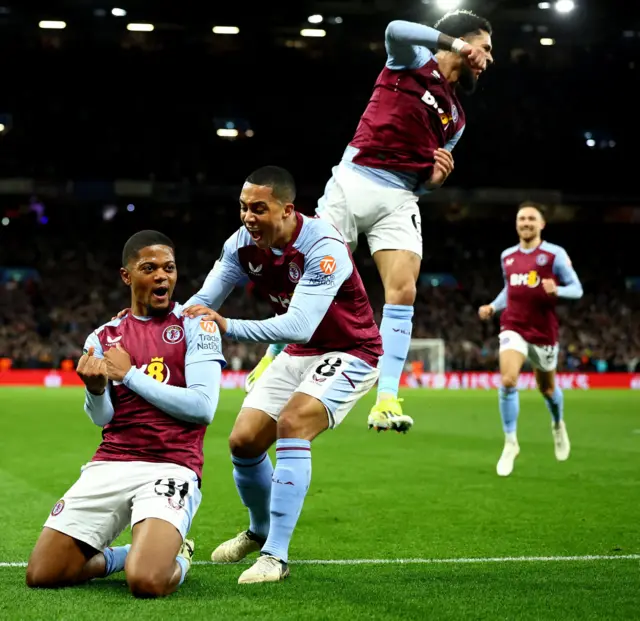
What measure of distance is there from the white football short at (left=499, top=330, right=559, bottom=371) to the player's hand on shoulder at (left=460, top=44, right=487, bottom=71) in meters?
4.95

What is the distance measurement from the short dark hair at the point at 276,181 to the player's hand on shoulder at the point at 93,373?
3.91ft

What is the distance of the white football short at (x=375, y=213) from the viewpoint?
20.0 ft

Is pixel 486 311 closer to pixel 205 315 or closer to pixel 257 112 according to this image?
pixel 205 315

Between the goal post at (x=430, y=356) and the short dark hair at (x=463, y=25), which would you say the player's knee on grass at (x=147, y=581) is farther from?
the goal post at (x=430, y=356)

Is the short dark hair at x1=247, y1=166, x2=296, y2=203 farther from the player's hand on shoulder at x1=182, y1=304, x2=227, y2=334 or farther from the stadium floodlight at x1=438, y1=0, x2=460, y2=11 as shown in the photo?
the stadium floodlight at x1=438, y1=0, x2=460, y2=11

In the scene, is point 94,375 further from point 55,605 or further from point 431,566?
point 431,566

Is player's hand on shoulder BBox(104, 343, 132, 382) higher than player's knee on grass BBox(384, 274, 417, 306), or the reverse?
player's knee on grass BBox(384, 274, 417, 306)

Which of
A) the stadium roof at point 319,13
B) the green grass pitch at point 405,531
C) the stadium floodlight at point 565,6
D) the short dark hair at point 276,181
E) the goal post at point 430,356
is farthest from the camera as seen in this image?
the goal post at point 430,356

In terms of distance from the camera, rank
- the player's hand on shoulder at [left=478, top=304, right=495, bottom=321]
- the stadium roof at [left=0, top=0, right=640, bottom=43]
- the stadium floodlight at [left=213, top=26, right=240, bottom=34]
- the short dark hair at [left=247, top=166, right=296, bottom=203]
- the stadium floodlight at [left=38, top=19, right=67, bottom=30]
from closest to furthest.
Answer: the short dark hair at [left=247, top=166, right=296, bottom=203]
the player's hand on shoulder at [left=478, top=304, right=495, bottom=321]
the stadium roof at [left=0, top=0, right=640, bottom=43]
the stadium floodlight at [left=38, top=19, right=67, bottom=30]
the stadium floodlight at [left=213, top=26, right=240, bottom=34]

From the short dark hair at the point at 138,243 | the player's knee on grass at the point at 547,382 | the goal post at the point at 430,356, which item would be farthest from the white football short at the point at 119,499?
the goal post at the point at 430,356

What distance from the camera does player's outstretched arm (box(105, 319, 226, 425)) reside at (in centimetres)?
454

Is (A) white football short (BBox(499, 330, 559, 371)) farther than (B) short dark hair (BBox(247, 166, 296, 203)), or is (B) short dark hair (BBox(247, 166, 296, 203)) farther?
(A) white football short (BBox(499, 330, 559, 371))

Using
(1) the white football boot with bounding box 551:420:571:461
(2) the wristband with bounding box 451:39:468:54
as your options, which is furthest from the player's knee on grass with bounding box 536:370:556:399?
(2) the wristband with bounding box 451:39:468:54

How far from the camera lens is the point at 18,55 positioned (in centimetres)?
3145
